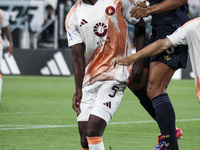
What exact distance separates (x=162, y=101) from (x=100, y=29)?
1.00 meters

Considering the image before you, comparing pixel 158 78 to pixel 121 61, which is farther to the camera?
pixel 158 78

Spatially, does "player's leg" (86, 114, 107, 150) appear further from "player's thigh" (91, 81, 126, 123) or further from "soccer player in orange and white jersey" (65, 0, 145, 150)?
"soccer player in orange and white jersey" (65, 0, 145, 150)

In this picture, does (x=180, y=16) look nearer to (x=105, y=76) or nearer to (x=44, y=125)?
(x=105, y=76)

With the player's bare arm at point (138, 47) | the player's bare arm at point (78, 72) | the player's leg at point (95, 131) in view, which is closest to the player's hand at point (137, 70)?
the player's bare arm at point (138, 47)

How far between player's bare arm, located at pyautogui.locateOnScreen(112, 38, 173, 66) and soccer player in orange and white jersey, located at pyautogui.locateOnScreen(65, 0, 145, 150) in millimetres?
274

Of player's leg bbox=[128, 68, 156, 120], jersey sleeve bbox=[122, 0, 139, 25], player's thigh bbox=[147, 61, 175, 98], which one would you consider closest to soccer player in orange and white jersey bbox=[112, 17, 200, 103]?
jersey sleeve bbox=[122, 0, 139, 25]

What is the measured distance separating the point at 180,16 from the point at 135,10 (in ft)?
2.65

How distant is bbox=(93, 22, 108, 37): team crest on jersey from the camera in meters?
5.24

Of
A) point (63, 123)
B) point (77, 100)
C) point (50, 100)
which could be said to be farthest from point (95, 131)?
point (50, 100)

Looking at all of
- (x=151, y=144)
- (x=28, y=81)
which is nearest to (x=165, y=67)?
(x=151, y=144)

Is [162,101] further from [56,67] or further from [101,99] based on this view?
[56,67]

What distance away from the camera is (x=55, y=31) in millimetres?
21625

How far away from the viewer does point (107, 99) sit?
5.11m

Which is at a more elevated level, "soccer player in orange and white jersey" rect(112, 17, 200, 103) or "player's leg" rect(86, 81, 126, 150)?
"soccer player in orange and white jersey" rect(112, 17, 200, 103)
